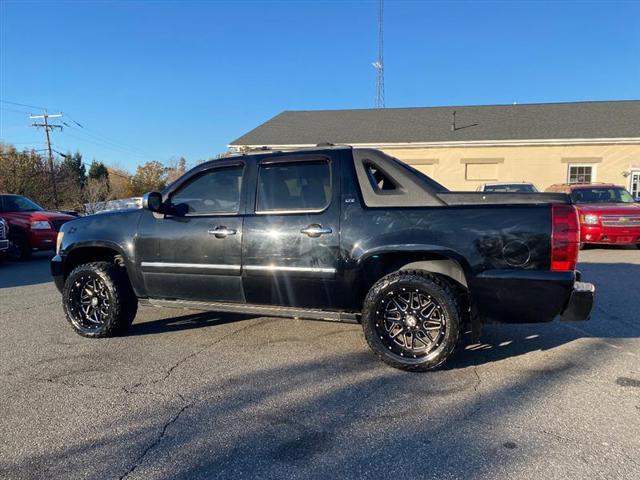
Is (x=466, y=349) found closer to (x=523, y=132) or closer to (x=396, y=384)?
(x=396, y=384)

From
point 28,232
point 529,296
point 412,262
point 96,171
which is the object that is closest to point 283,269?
point 412,262

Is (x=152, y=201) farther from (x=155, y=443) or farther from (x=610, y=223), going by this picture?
(x=610, y=223)

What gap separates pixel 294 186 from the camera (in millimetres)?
4020

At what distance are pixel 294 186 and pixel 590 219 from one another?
29.1 feet

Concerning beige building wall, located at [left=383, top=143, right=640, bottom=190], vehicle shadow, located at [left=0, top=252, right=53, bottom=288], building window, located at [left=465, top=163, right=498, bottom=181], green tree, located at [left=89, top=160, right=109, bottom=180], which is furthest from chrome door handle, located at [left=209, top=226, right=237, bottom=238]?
green tree, located at [left=89, top=160, right=109, bottom=180]

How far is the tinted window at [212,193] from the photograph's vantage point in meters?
4.21

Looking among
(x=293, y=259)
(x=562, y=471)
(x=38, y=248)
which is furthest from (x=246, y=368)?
(x=38, y=248)

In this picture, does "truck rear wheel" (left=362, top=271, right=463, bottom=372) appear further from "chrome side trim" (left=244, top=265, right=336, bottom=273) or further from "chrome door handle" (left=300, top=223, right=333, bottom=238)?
"chrome door handle" (left=300, top=223, right=333, bottom=238)

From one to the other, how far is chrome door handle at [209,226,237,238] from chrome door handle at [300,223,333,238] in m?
0.73

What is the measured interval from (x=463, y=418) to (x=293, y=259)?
1840 mm

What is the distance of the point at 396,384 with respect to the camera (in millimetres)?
3346

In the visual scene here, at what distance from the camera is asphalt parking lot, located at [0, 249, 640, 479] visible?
2377mm

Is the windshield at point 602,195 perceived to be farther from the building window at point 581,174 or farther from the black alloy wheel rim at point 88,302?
the black alloy wheel rim at point 88,302

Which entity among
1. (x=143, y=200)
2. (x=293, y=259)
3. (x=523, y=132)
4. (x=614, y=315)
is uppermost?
(x=523, y=132)
